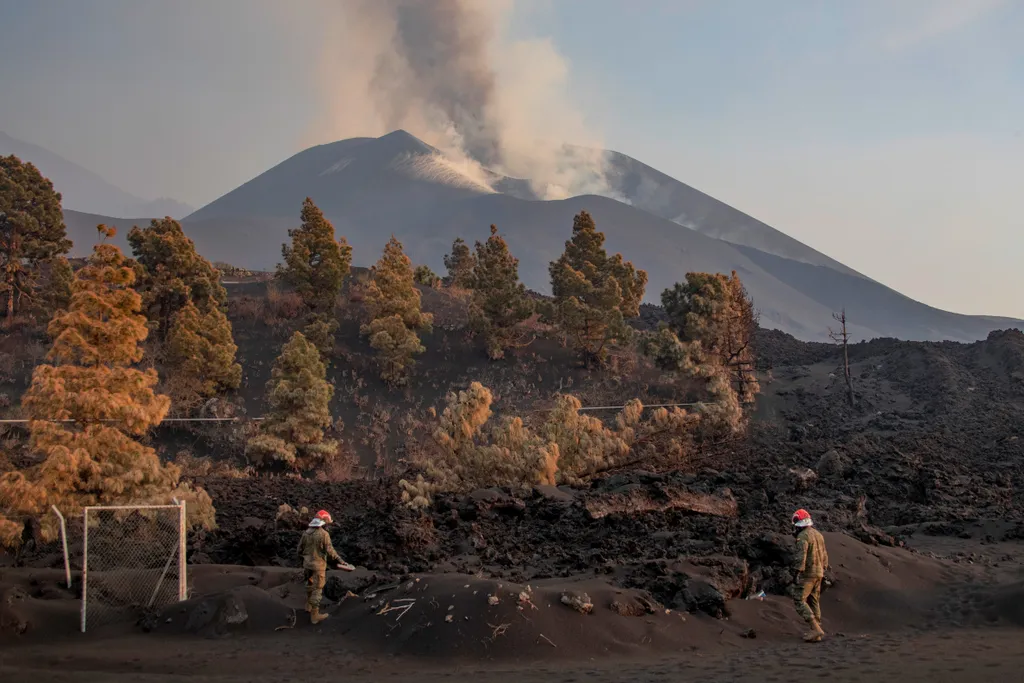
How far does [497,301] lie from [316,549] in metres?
26.9

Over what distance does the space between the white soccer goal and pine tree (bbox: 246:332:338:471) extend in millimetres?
10871

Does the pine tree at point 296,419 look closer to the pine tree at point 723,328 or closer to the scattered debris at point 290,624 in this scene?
the scattered debris at point 290,624

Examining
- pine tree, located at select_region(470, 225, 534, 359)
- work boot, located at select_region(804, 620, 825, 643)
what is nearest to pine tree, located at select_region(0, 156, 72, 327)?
pine tree, located at select_region(470, 225, 534, 359)

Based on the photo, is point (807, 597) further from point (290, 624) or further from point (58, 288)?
point (58, 288)

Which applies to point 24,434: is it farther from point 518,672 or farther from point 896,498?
point 896,498

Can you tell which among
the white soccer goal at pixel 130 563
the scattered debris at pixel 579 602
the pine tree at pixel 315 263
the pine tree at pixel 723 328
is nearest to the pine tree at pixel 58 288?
the pine tree at pixel 315 263

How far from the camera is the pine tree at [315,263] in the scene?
3450 cm

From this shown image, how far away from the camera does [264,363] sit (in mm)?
32844

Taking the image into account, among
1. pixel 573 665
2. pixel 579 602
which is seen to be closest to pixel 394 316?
pixel 579 602

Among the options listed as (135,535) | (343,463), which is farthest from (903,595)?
(343,463)

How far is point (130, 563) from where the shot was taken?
11188mm

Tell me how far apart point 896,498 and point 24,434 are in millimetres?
23879

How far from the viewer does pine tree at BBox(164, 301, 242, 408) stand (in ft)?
86.5

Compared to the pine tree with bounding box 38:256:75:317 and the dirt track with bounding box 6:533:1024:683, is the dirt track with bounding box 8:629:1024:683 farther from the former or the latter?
the pine tree with bounding box 38:256:75:317
